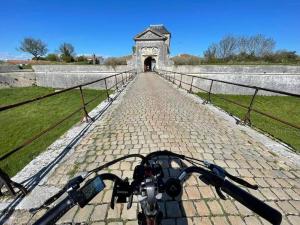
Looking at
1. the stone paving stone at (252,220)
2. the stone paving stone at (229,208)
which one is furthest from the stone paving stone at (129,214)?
the stone paving stone at (252,220)

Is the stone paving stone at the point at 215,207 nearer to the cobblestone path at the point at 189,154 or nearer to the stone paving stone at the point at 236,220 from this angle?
the cobblestone path at the point at 189,154

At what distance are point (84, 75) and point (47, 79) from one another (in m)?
7.54

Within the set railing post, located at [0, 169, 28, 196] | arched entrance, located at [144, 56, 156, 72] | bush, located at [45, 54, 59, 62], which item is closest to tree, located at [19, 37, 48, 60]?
bush, located at [45, 54, 59, 62]

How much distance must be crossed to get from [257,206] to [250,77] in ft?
106

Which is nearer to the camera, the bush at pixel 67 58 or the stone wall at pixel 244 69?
the stone wall at pixel 244 69

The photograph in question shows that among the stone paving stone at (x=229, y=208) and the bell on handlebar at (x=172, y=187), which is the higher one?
the bell on handlebar at (x=172, y=187)

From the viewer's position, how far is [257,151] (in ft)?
13.3

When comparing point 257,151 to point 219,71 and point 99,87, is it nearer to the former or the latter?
point 99,87

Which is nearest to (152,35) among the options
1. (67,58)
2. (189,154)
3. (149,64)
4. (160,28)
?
(149,64)

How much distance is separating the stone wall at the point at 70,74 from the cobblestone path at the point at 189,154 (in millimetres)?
25934

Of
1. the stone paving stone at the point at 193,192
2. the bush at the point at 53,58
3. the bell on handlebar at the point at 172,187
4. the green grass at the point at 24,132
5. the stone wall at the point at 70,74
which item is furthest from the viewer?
the bush at the point at 53,58

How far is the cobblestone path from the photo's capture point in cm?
235

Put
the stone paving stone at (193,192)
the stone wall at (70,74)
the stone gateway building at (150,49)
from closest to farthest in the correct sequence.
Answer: the stone paving stone at (193,192), the stone wall at (70,74), the stone gateway building at (150,49)

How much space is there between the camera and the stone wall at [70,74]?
33156 millimetres
